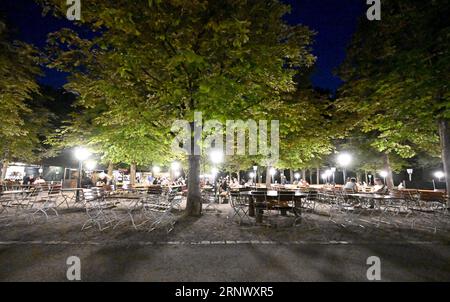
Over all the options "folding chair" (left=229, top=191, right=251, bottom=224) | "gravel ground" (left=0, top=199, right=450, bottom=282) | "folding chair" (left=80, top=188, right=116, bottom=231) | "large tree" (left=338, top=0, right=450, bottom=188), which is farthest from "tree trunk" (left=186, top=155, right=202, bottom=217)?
"large tree" (left=338, top=0, right=450, bottom=188)

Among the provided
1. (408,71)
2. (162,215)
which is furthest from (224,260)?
(408,71)

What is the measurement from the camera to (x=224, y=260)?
15.7 ft

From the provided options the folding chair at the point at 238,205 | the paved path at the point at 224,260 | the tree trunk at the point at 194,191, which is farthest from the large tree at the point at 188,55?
the paved path at the point at 224,260

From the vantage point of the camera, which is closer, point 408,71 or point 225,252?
point 225,252

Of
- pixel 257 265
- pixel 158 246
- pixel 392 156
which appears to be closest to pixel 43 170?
pixel 158 246

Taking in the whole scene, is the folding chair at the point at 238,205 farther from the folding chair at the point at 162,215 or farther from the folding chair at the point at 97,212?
the folding chair at the point at 97,212

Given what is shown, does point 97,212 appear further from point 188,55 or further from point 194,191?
point 188,55

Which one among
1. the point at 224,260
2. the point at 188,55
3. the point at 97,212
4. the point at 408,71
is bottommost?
the point at 224,260

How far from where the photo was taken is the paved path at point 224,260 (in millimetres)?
4078

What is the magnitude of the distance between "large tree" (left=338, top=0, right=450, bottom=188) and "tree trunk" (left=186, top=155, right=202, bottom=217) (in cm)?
796

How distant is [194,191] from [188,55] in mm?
5738

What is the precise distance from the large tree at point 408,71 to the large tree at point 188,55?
136 inches
